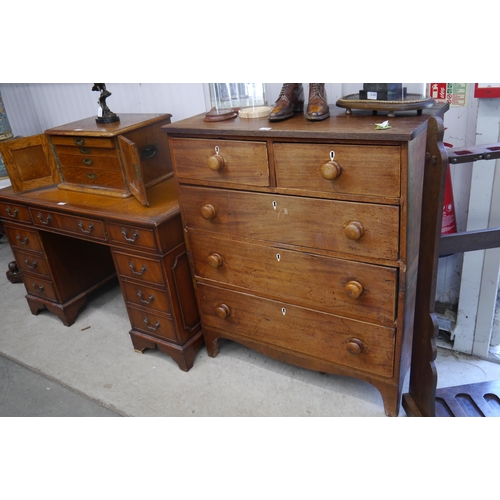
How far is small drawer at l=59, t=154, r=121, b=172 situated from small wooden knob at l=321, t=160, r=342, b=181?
4.26ft

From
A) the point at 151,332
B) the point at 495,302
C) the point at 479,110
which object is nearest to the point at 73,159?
the point at 151,332

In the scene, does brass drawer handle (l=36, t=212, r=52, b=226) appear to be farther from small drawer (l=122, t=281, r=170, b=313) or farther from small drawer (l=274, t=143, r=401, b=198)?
small drawer (l=274, t=143, r=401, b=198)

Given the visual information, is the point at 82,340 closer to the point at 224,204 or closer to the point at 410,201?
the point at 224,204

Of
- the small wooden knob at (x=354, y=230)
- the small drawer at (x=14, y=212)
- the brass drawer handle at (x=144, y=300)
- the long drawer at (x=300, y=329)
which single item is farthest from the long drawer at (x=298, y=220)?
the small drawer at (x=14, y=212)

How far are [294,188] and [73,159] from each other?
1525mm

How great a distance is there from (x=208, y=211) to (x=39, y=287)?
5.38 ft

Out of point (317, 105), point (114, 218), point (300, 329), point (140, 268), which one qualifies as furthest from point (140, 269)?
point (317, 105)

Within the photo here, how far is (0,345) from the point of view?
297cm

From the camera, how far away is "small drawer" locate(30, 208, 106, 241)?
8.10 ft

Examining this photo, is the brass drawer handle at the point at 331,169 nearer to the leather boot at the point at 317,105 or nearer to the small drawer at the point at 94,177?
the leather boot at the point at 317,105

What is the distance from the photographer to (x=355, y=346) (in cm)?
202

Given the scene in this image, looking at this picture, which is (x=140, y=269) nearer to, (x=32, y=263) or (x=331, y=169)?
(x=32, y=263)

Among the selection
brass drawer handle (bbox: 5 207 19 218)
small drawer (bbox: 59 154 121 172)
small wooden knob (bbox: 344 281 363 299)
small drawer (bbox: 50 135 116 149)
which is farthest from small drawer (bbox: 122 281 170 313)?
small wooden knob (bbox: 344 281 363 299)

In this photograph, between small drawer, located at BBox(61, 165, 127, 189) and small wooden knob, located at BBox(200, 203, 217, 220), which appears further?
small drawer, located at BBox(61, 165, 127, 189)
